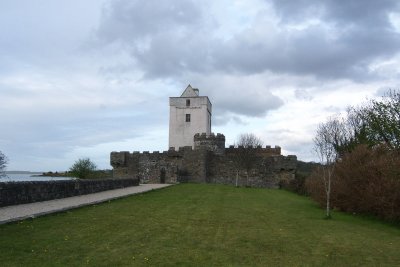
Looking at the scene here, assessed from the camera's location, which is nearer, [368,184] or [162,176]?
[368,184]

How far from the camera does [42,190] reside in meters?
17.5

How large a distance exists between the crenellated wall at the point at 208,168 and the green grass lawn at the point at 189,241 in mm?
27467

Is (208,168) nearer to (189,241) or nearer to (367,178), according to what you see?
(367,178)

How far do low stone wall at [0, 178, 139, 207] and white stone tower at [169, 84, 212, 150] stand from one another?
36267 millimetres

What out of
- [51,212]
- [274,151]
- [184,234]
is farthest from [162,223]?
[274,151]

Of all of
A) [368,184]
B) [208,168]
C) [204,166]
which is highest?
[204,166]

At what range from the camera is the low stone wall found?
49.0 feet

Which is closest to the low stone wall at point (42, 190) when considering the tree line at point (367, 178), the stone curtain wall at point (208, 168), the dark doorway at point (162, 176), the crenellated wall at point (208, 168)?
the tree line at point (367, 178)

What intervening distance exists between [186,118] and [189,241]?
52997mm

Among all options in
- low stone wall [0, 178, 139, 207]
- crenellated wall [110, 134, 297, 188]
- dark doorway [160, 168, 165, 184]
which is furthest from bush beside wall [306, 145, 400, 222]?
dark doorway [160, 168, 165, 184]

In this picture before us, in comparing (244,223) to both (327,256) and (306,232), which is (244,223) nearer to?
(306,232)

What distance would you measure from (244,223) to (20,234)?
6009mm

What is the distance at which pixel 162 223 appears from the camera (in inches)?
488

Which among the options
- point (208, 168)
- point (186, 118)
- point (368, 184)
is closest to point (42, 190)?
point (368, 184)
